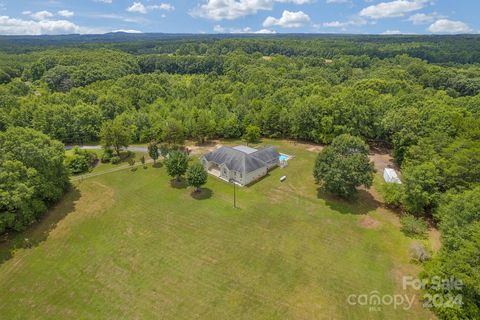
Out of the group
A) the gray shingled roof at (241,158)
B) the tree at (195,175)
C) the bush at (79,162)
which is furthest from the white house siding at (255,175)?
the bush at (79,162)

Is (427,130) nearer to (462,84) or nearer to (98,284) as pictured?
(98,284)

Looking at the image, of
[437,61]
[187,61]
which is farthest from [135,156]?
[437,61]

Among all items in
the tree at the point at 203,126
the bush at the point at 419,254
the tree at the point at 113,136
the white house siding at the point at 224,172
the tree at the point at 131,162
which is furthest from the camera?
the tree at the point at 203,126

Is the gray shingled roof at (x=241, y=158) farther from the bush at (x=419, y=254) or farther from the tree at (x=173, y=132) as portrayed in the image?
the bush at (x=419, y=254)

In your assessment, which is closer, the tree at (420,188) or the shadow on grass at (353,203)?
the tree at (420,188)

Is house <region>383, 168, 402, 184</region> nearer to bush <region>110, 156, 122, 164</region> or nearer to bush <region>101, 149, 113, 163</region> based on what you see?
bush <region>110, 156, 122, 164</region>

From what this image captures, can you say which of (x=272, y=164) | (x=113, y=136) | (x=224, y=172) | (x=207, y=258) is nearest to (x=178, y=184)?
(x=224, y=172)

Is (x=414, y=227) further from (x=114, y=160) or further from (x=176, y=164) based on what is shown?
(x=114, y=160)
